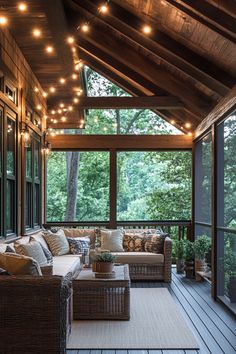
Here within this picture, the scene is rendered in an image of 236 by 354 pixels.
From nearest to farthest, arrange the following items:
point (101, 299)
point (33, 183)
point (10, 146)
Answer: point (101, 299), point (10, 146), point (33, 183)

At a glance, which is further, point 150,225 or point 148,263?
point 150,225

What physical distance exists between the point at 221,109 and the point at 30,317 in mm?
3997

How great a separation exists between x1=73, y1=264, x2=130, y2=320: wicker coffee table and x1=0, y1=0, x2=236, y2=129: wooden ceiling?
2.84m

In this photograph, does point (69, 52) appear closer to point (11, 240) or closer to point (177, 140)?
point (11, 240)

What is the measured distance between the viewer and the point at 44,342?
335 centimetres

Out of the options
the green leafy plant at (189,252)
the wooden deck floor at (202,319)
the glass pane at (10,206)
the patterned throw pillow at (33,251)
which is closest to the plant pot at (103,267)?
the patterned throw pillow at (33,251)

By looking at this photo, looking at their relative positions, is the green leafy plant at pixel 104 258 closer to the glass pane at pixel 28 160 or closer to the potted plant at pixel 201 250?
the glass pane at pixel 28 160

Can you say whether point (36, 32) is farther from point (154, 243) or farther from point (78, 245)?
point (154, 243)

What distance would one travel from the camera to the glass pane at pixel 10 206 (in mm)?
5695

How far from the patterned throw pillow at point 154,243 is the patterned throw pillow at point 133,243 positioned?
0.10 m

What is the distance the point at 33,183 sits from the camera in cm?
731

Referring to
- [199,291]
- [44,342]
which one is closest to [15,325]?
[44,342]

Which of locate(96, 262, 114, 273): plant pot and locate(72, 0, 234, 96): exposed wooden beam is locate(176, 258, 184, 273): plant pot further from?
locate(72, 0, 234, 96): exposed wooden beam

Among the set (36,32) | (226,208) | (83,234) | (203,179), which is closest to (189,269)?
(203,179)
